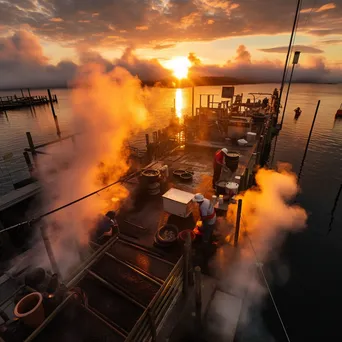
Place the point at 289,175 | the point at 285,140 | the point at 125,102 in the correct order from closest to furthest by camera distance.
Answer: the point at 125,102 < the point at 289,175 < the point at 285,140

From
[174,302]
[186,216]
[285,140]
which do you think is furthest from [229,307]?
[285,140]

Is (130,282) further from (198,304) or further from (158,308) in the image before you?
(198,304)

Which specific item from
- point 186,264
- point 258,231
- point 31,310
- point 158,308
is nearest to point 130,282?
point 158,308

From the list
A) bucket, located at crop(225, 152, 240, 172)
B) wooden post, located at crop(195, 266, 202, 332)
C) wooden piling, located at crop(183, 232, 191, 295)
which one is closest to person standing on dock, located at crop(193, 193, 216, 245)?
wooden piling, located at crop(183, 232, 191, 295)

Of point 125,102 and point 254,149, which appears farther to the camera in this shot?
point 125,102

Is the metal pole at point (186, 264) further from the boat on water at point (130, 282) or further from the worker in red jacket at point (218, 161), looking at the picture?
the worker in red jacket at point (218, 161)

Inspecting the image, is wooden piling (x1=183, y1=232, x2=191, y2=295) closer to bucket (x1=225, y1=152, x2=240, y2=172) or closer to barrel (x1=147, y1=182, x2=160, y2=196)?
barrel (x1=147, y1=182, x2=160, y2=196)

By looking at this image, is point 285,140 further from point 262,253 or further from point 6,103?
point 6,103
